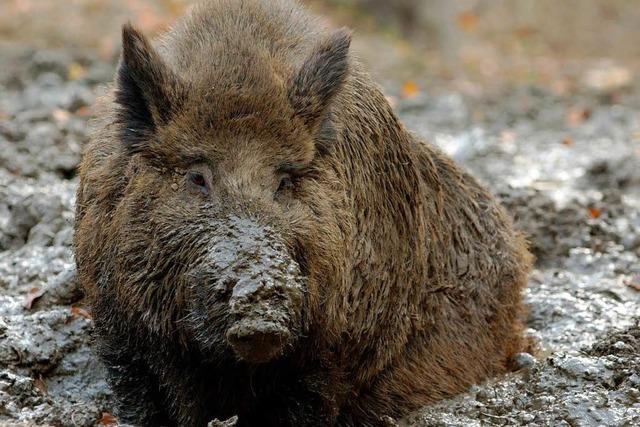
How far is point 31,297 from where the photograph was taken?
676 cm

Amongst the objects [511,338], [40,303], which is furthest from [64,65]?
[511,338]

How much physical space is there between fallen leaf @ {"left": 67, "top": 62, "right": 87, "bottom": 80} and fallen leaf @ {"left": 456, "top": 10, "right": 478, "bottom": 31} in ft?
34.8

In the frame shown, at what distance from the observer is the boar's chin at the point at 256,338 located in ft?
14.7

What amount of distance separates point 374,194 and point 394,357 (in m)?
0.93

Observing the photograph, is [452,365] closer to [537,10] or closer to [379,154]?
[379,154]

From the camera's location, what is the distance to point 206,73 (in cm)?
527

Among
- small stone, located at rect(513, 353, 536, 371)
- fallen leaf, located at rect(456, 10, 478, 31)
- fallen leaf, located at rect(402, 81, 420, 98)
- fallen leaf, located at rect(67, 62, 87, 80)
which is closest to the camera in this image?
small stone, located at rect(513, 353, 536, 371)

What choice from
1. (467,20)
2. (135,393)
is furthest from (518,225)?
(467,20)

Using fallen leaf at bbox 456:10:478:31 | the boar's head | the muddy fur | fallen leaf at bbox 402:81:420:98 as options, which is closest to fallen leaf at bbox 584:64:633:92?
fallen leaf at bbox 402:81:420:98

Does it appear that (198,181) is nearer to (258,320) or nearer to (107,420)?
(258,320)

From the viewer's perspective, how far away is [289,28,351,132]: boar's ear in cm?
527

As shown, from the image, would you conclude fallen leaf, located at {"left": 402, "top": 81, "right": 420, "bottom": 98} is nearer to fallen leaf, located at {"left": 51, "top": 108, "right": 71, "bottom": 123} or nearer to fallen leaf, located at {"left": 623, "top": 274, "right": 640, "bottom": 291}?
fallen leaf, located at {"left": 51, "top": 108, "right": 71, "bottom": 123}

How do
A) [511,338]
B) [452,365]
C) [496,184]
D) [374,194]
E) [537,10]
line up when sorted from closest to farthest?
1. [374,194]
2. [452,365]
3. [511,338]
4. [496,184]
5. [537,10]

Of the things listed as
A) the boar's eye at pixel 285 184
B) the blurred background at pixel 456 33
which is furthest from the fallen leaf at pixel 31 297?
the blurred background at pixel 456 33
